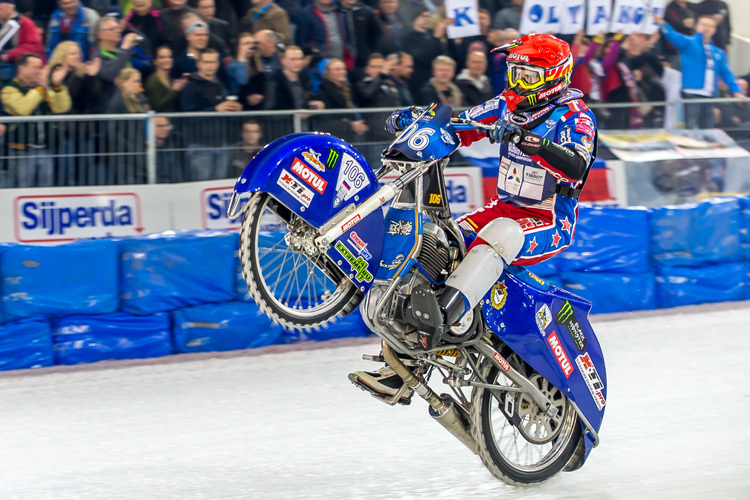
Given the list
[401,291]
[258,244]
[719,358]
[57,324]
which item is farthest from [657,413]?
[57,324]

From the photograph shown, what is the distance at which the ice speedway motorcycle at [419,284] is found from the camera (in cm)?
342

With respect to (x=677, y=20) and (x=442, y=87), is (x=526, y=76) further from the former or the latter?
(x=677, y=20)

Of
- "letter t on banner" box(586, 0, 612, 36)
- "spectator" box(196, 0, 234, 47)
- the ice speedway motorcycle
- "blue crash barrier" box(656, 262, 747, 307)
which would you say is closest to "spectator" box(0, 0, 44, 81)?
"spectator" box(196, 0, 234, 47)

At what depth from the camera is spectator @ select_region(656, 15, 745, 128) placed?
10.2 m

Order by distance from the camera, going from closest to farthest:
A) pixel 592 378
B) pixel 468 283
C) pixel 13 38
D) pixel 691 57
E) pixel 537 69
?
pixel 468 283
pixel 537 69
pixel 592 378
pixel 13 38
pixel 691 57

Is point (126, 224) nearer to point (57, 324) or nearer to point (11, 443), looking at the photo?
point (57, 324)

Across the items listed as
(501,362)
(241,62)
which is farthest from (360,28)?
(501,362)

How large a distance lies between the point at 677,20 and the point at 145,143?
6440mm

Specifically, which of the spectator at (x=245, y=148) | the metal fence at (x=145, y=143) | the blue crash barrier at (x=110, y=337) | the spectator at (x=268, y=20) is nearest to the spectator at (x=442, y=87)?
the metal fence at (x=145, y=143)

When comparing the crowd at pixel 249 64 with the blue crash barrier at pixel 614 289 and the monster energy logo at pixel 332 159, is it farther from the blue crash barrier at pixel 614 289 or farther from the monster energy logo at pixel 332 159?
the monster energy logo at pixel 332 159

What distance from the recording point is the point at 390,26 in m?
8.63

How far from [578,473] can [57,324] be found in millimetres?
3828

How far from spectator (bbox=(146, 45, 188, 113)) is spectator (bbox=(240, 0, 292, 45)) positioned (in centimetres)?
78

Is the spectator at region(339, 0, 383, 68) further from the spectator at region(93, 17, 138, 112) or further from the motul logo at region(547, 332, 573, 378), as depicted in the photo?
the motul logo at region(547, 332, 573, 378)
